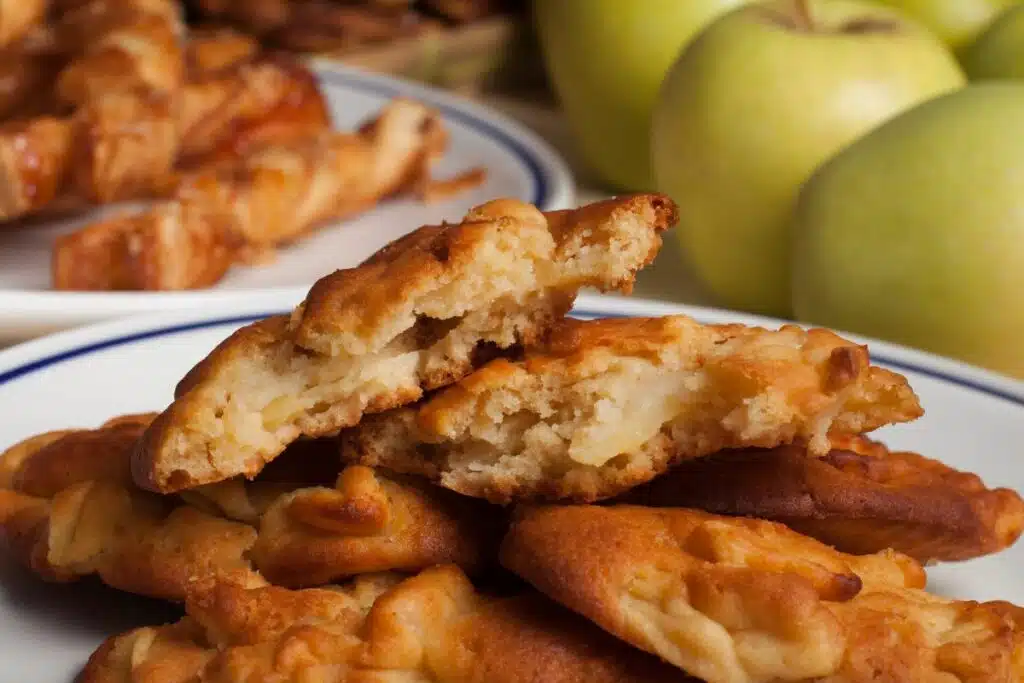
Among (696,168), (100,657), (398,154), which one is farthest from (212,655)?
(398,154)

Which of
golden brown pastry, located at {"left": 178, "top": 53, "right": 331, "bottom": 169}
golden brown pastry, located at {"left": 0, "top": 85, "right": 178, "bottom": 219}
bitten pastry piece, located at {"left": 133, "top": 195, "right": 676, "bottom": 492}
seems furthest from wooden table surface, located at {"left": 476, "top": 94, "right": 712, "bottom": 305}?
bitten pastry piece, located at {"left": 133, "top": 195, "right": 676, "bottom": 492}

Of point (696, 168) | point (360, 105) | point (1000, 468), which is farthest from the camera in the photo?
point (360, 105)

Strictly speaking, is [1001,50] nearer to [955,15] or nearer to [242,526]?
[955,15]

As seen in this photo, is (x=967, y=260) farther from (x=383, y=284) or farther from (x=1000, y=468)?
(x=383, y=284)

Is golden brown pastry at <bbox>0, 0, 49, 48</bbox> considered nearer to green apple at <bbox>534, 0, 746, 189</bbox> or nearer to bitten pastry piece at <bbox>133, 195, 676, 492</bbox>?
green apple at <bbox>534, 0, 746, 189</bbox>

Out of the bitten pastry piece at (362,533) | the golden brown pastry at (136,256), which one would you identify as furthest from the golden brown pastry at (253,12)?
the bitten pastry piece at (362,533)

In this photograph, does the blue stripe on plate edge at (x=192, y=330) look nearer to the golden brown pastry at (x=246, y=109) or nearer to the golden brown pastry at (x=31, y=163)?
the golden brown pastry at (x=31, y=163)
